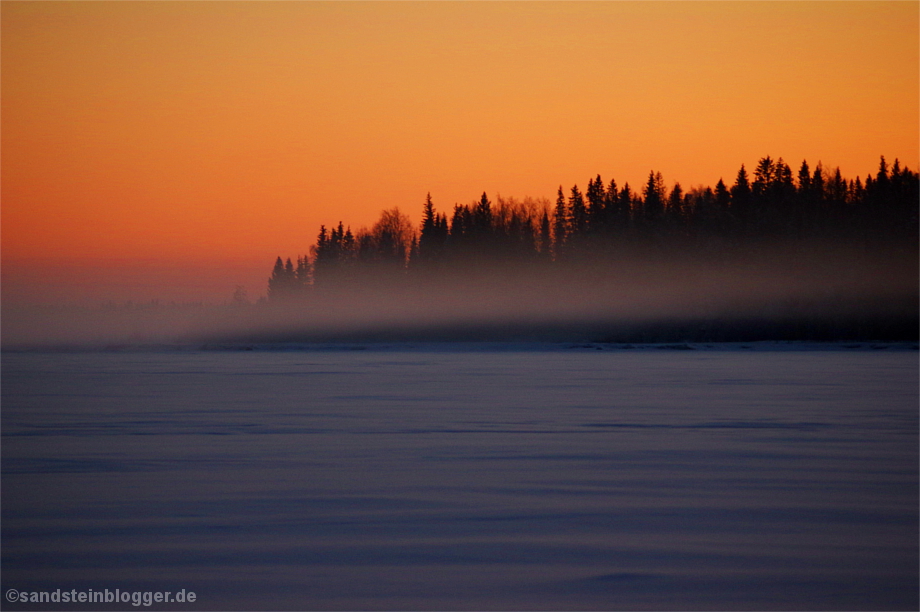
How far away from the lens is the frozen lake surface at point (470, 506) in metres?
6.15

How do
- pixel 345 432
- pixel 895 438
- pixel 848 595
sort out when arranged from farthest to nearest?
pixel 345 432, pixel 895 438, pixel 848 595

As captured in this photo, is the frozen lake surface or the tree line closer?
the frozen lake surface

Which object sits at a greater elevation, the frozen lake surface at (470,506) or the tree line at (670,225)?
the tree line at (670,225)

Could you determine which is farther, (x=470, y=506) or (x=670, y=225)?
(x=670, y=225)

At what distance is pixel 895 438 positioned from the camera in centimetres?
1272

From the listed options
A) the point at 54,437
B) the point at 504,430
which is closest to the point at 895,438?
the point at 504,430

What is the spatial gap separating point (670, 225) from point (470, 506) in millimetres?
93289

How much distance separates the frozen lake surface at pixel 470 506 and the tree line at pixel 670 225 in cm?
8053

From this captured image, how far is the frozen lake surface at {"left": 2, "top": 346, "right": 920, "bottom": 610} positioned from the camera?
615cm

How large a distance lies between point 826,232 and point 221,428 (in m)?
88.9

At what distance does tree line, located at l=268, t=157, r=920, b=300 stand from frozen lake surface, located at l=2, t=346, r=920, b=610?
8053cm

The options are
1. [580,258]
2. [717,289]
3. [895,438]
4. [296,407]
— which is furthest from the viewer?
[580,258]

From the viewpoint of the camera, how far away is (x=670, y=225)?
3858 inches

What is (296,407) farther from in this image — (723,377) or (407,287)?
(407,287)
